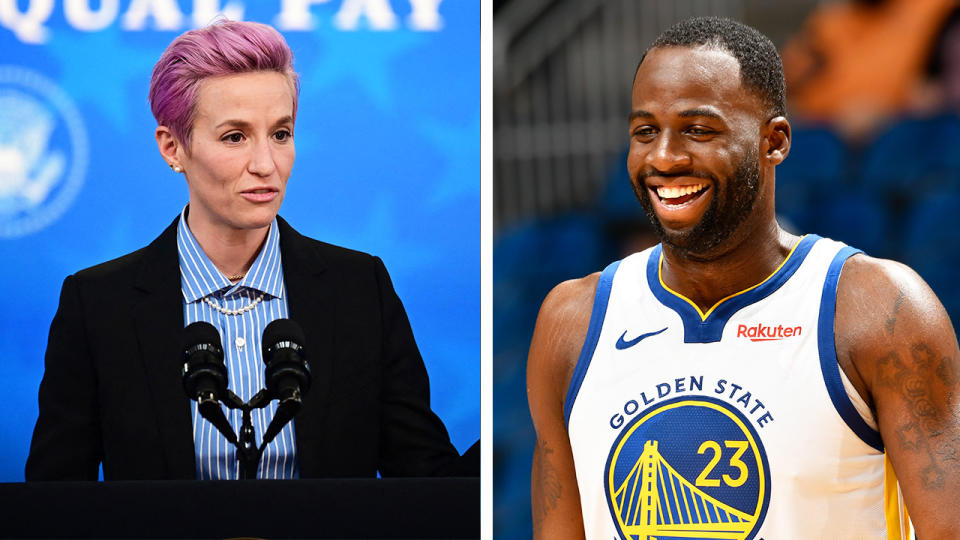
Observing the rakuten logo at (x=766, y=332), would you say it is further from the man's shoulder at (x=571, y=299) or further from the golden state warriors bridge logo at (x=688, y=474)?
the man's shoulder at (x=571, y=299)

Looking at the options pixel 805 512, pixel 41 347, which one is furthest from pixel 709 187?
pixel 41 347

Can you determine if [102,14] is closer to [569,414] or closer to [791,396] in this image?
[569,414]

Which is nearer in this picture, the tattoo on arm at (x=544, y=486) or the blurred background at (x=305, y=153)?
the tattoo on arm at (x=544, y=486)

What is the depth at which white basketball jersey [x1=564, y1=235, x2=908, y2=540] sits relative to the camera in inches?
76.4

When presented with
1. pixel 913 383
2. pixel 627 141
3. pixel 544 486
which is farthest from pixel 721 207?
pixel 627 141

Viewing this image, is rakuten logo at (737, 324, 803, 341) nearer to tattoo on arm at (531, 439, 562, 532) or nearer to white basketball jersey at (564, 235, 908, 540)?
white basketball jersey at (564, 235, 908, 540)

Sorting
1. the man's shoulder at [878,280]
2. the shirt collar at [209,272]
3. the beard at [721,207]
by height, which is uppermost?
the shirt collar at [209,272]

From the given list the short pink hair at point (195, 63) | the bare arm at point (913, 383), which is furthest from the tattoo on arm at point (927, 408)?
the short pink hair at point (195, 63)

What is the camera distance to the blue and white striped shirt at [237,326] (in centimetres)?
316

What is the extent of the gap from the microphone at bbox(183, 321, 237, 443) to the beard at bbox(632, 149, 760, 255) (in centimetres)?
157

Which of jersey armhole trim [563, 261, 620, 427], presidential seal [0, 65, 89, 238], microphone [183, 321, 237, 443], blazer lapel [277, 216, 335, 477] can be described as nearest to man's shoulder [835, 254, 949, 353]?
jersey armhole trim [563, 261, 620, 427]

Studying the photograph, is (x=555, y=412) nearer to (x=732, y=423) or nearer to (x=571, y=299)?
(x=571, y=299)

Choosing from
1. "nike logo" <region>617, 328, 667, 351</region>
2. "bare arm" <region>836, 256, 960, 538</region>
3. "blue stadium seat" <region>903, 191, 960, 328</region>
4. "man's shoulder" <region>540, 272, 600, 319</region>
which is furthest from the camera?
"blue stadium seat" <region>903, 191, 960, 328</region>

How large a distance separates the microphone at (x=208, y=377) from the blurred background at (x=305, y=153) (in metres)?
0.42
